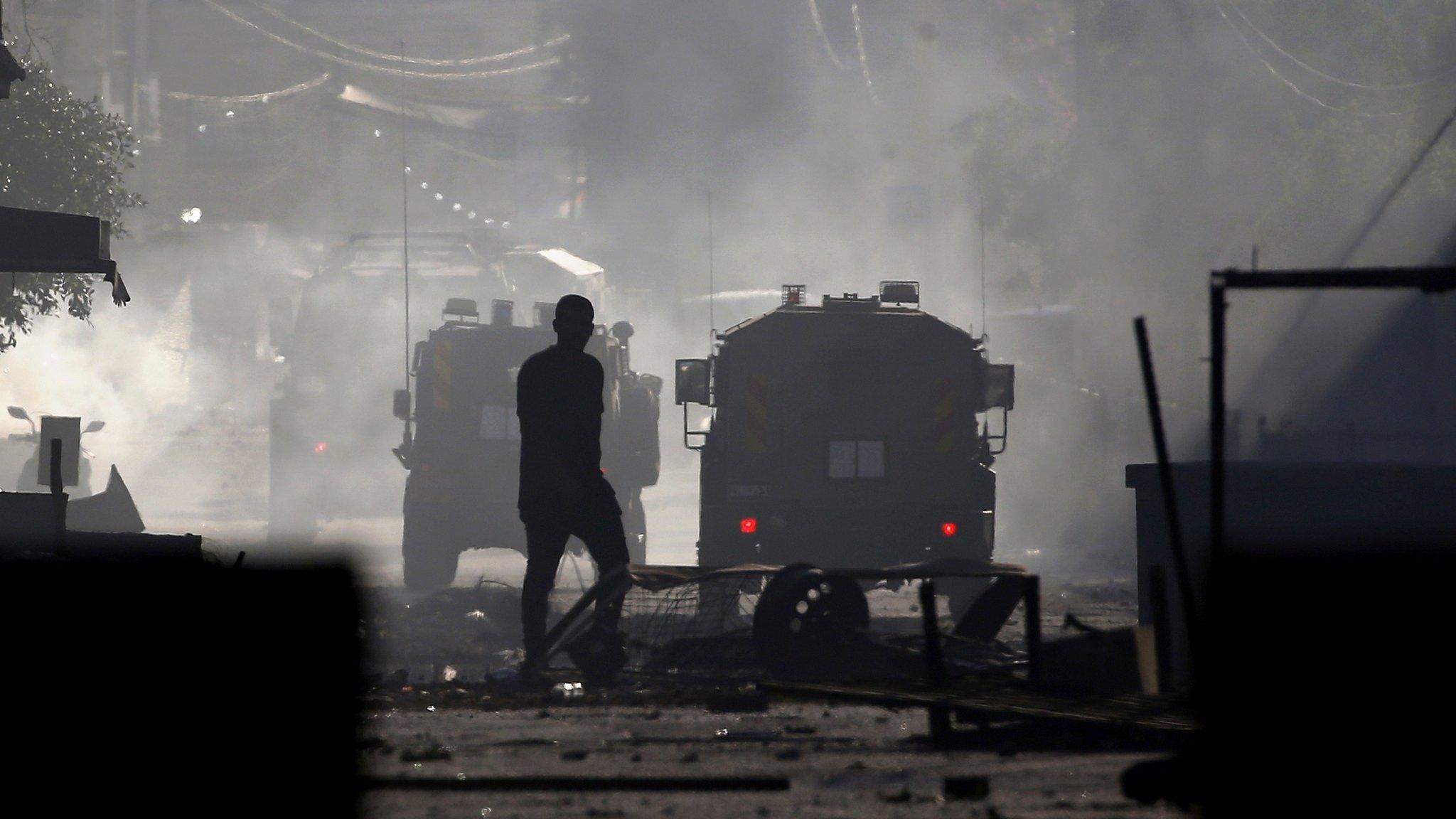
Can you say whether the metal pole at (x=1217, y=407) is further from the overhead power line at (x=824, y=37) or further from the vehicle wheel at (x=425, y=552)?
the overhead power line at (x=824, y=37)

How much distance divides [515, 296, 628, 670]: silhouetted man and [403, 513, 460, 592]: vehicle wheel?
7.90 m

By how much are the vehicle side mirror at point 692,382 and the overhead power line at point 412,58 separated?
57960mm

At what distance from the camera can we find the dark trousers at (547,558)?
8.65 metres

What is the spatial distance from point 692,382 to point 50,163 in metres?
10.3

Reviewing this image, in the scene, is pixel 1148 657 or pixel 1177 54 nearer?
pixel 1148 657

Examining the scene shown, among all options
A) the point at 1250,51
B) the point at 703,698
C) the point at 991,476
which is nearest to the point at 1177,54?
the point at 1250,51

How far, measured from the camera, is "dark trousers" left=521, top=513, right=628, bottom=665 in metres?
8.65

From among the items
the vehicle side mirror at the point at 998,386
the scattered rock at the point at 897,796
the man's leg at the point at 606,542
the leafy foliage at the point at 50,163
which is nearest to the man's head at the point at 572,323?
the man's leg at the point at 606,542

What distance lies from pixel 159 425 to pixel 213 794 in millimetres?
47035

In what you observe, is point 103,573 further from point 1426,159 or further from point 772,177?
point 772,177

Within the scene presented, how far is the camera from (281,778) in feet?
16.2

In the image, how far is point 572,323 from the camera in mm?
8789

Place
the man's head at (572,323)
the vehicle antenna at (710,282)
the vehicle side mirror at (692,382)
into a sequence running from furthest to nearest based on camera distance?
1. the vehicle antenna at (710,282)
2. the vehicle side mirror at (692,382)
3. the man's head at (572,323)

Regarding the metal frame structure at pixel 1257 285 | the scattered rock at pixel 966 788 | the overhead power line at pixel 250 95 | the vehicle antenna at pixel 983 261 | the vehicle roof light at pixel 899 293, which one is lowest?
the scattered rock at pixel 966 788
